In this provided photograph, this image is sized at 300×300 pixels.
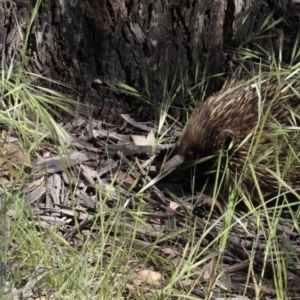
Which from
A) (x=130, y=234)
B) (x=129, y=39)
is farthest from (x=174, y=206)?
(x=129, y=39)

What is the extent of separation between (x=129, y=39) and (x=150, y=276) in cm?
111

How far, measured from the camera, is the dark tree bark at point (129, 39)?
2896 mm

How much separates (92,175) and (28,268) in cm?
72

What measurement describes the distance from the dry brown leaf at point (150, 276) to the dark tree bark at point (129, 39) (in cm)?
100

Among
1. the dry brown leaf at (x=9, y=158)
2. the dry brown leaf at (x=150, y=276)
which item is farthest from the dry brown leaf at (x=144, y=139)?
the dry brown leaf at (x=150, y=276)

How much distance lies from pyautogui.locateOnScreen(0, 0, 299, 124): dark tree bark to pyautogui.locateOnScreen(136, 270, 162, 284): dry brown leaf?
1.00 metres

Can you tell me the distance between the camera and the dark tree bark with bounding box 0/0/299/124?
290 centimetres

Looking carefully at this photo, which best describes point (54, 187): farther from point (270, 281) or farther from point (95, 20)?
point (270, 281)

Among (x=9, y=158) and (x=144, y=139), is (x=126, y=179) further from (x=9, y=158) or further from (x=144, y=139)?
(x=9, y=158)

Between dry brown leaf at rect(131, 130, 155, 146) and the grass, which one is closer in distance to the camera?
the grass

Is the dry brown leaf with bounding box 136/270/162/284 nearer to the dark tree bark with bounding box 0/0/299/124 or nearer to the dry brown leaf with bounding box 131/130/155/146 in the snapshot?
the dry brown leaf with bounding box 131/130/155/146

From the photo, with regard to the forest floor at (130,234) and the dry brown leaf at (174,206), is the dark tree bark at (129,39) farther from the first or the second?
the dry brown leaf at (174,206)

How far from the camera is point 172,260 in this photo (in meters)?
2.28

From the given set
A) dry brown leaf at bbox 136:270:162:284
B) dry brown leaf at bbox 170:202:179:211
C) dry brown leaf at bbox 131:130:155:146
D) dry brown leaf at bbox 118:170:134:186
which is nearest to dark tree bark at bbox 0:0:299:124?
dry brown leaf at bbox 131:130:155:146
